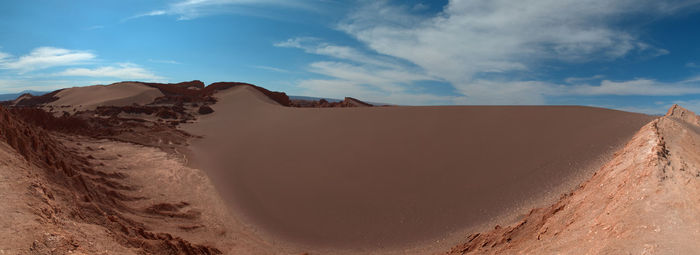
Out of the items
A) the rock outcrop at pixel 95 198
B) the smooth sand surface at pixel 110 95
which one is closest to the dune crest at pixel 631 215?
the rock outcrop at pixel 95 198

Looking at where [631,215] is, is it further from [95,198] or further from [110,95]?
[110,95]

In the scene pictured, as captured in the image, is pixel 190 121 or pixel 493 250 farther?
pixel 190 121

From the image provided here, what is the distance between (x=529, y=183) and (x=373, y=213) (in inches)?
123

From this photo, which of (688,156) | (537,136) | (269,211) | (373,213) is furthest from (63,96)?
(688,156)

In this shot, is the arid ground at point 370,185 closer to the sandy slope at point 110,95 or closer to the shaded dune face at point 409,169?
the shaded dune face at point 409,169

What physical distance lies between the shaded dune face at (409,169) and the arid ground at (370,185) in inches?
1.6

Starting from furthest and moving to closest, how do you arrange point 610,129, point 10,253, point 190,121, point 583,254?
point 190,121 → point 610,129 → point 583,254 → point 10,253

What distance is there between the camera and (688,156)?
3.26 meters

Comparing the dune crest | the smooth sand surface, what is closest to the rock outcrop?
the dune crest

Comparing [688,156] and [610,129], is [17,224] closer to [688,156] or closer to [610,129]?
[688,156]

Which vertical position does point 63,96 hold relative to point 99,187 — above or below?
above

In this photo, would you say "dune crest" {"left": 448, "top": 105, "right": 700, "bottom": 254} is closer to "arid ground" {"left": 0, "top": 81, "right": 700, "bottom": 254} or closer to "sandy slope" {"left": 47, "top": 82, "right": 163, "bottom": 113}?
"arid ground" {"left": 0, "top": 81, "right": 700, "bottom": 254}

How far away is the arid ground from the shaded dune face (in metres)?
0.04

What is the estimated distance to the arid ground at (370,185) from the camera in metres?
2.72
